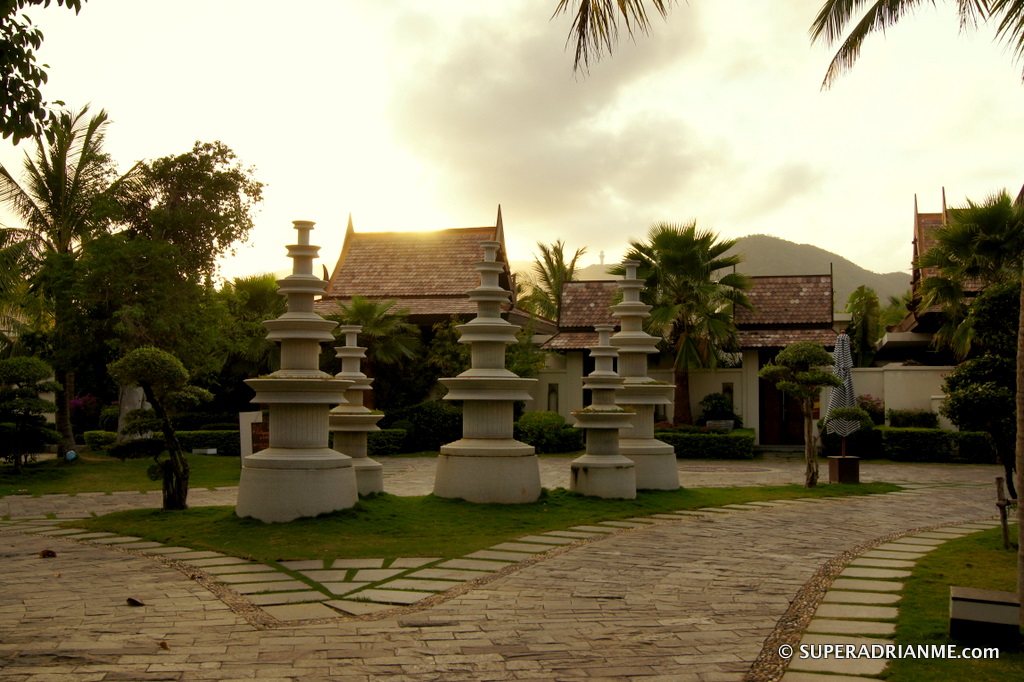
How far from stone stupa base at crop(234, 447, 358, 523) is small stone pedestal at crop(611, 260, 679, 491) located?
5.21 meters

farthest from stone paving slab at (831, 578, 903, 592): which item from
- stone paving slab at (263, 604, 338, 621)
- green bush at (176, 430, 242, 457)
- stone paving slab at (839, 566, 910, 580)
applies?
green bush at (176, 430, 242, 457)

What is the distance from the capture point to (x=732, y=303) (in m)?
24.3

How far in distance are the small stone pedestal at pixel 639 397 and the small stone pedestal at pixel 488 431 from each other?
245cm

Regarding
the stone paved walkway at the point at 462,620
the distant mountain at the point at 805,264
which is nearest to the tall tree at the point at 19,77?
the stone paved walkway at the point at 462,620

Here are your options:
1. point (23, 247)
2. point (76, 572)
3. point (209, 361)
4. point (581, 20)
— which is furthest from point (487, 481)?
point (23, 247)

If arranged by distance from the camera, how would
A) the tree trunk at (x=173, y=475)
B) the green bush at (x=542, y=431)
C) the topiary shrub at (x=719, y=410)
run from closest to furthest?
the tree trunk at (x=173, y=475)
the green bush at (x=542, y=431)
the topiary shrub at (x=719, y=410)

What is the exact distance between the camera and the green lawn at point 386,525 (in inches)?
349

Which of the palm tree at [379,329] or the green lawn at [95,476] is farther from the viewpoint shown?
the palm tree at [379,329]

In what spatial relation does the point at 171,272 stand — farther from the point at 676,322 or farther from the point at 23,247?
the point at 676,322

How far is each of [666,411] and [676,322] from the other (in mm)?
3437

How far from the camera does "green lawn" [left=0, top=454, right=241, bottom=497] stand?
15.9m

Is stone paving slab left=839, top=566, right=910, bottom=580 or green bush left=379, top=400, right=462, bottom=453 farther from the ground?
green bush left=379, top=400, right=462, bottom=453

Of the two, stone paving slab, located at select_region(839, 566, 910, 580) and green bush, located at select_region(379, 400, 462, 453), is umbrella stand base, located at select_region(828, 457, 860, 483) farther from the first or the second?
green bush, located at select_region(379, 400, 462, 453)

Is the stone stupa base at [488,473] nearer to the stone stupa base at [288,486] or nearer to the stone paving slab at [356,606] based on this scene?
the stone stupa base at [288,486]
